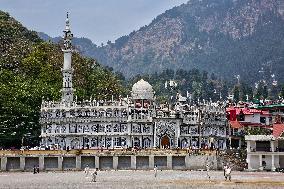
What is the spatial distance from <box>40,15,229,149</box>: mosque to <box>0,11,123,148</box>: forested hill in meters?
4.60

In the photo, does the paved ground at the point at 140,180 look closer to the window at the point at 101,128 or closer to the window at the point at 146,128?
the window at the point at 146,128

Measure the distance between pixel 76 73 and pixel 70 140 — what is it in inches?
2184

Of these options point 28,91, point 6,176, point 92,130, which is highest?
point 28,91

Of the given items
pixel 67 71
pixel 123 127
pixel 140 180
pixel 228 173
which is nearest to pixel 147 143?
pixel 123 127

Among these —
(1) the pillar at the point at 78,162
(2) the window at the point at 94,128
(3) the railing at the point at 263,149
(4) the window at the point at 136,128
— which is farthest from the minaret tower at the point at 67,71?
(3) the railing at the point at 263,149

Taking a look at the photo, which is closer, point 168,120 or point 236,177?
point 236,177

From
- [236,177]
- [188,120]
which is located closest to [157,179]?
[236,177]

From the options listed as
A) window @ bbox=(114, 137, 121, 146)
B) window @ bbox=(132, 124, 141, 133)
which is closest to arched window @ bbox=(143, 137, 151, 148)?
window @ bbox=(132, 124, 141, 133)

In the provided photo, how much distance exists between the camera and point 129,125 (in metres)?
102

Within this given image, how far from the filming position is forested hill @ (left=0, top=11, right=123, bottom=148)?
10375 cm

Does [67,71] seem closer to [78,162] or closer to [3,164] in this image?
[78,162]

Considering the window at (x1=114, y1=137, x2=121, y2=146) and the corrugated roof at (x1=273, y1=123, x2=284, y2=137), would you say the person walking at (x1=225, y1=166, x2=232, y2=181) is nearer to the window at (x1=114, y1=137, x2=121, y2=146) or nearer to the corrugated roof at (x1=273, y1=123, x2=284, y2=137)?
the corrugated roof at (x1=273, y1=123, x2=284, y2=137)

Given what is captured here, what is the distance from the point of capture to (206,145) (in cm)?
10106

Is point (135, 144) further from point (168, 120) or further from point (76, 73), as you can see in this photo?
point (76, 73)
